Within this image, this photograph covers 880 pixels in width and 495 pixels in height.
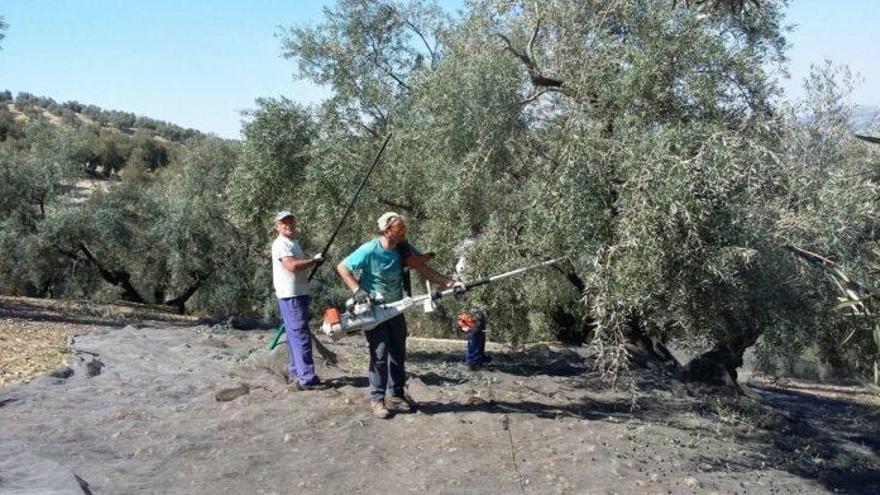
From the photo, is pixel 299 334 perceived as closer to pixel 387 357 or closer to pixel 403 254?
pixel 387 357

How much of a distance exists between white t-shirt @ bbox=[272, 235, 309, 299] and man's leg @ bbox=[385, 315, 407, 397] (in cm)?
109

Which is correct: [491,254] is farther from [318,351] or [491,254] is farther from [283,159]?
[283,159]

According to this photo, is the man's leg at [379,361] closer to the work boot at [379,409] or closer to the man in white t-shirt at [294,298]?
the work boot at [379,409]

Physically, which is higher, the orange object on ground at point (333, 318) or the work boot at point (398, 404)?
the orange object on ground at point (333, 318)

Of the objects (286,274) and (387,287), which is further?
(286,274)

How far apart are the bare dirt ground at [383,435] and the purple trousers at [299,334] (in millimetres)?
287

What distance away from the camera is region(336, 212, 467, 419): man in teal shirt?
7.04 meters

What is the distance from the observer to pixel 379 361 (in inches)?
277

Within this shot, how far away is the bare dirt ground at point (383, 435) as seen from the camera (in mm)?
5702

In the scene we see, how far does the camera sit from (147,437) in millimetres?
6520

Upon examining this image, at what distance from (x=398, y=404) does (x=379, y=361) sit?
16.7 inches

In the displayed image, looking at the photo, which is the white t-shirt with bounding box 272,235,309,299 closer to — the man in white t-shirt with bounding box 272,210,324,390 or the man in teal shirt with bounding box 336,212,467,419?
the man in white t-shirt with bounding box 272,210,324,390

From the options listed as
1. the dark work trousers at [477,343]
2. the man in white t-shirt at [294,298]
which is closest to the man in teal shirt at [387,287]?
the man in white t-shirt at [294,298]

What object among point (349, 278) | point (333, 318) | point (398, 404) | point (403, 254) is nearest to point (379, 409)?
point (398, 404)
